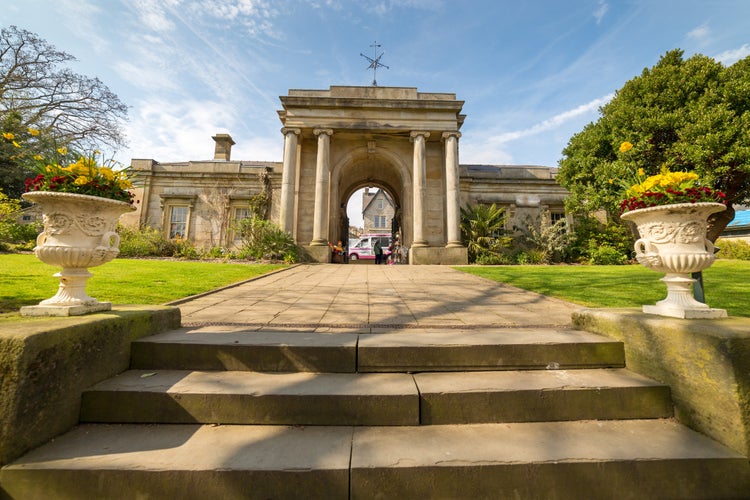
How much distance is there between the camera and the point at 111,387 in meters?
1.88

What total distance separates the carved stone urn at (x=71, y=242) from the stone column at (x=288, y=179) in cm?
1093

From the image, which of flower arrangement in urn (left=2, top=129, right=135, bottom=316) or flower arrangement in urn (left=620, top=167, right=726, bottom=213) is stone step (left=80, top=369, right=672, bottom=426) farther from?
flower arrangement in urn (left=620, top=167, right=726, bottom=213)

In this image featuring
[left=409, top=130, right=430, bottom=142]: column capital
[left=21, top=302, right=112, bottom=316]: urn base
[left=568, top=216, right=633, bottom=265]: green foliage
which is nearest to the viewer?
[left=21, top=302, right=112, bottom=316]: urn base

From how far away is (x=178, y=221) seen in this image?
18.4 metres

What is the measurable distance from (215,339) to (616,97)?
17572mm

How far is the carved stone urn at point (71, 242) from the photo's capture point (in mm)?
2127

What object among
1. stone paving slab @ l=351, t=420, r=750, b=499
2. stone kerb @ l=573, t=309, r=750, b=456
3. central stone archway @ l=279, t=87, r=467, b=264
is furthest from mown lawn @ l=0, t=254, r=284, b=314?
central stone archway @ l=279, t=87, r=467, b=264

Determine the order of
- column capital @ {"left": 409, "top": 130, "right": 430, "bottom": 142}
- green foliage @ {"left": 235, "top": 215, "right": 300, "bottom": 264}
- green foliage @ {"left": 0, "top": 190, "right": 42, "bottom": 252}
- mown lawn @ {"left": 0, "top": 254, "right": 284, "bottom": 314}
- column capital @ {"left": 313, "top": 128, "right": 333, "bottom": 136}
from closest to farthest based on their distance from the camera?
1. mown lawn @ {"left": 0, "top": 254, "right": 284, "bottom": 314}
2. green foliage @ {"left": 0, "top": 190, "right": 42, "bottom": 252}
3. green foliage @ {"left": 235, "top": 215, "right": 300, "bottom": 264}
4. column capital @ {"left": 313, "top": 128, "right": 333, "bottom": 136}
5. column capital @ {"left": 409, "top": 130, "right": 430, "bottom": 142}

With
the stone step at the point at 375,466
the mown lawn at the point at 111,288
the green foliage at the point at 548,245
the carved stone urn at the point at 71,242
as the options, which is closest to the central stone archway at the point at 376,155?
the green foliage at the point at 548,245

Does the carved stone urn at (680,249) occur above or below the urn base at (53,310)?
above

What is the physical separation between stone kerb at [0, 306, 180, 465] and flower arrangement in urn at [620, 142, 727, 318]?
3.94 meters

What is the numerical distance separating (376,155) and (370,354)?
1463 cm

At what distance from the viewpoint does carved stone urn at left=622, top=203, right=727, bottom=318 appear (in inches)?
83.9

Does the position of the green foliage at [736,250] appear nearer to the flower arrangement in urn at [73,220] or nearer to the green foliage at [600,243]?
the green foliage at [600,243]
